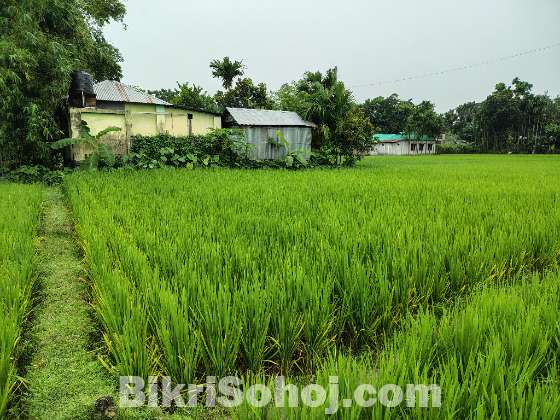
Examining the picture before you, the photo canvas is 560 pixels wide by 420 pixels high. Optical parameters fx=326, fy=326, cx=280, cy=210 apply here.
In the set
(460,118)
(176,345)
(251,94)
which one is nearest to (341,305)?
(176,345)

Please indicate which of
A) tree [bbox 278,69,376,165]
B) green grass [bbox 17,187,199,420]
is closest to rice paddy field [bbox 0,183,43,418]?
green grass [bbox 17,187,199,420]

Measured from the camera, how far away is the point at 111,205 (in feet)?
12.9

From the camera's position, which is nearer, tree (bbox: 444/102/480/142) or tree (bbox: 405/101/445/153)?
tree (bbox: 405/101/445/153)

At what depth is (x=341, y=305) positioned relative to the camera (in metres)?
1.75

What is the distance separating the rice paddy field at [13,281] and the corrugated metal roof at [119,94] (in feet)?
36.8

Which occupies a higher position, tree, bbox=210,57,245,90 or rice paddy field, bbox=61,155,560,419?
tree, bbox=210,57,245,90

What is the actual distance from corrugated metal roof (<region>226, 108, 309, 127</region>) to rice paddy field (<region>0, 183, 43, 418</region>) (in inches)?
339

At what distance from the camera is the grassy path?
1.17 meters

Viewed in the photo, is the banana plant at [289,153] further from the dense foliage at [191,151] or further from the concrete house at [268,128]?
the dense foliage at [191,151]

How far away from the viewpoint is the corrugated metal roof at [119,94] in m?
13.9

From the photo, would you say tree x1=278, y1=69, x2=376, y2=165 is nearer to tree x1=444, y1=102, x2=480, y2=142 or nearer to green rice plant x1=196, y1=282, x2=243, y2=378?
green rice plant x1=196, y1=282, x2=243, y2=378

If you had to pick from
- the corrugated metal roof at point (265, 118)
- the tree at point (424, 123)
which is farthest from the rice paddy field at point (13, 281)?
the tree at point (424, 123)

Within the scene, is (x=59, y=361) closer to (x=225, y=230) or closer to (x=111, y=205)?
(x=225, y=230)

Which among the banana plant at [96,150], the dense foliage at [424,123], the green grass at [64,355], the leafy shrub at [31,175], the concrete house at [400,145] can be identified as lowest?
the green grass at [64,355]
